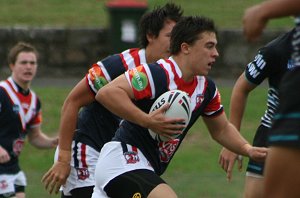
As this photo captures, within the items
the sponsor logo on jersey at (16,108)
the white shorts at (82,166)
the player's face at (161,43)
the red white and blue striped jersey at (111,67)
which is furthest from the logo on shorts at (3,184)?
the player's face at (161,43)

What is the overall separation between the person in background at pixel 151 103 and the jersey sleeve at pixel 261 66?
1.95 feet

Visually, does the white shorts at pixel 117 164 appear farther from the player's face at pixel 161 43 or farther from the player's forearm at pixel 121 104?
the player's face at pixel 161 43

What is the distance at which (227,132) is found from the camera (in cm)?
666

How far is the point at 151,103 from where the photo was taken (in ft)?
20.5

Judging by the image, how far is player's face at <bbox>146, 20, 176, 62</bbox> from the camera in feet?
22.3

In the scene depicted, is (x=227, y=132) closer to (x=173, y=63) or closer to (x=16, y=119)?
(x=173, y=63)

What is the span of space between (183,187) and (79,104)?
13.5 ft

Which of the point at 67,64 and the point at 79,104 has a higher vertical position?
the point at 79,104

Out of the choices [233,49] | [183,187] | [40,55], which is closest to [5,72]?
[40,55]

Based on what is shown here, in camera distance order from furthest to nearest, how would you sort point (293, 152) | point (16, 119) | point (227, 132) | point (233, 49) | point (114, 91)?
point (233, 49)
point (16, 119)
point (227, 132)
point (114, 91)
point (293, 152)

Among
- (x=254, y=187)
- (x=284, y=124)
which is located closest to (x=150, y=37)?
(x=254, y=187)

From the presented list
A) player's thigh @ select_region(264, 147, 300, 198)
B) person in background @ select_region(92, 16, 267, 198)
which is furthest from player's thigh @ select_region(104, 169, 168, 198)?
player's thigh @ select_region(264, 147, 300, 198)

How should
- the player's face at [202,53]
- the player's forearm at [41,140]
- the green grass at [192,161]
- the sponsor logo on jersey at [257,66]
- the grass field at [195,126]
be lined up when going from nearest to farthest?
the player's face at [202,53]
the sponsor logo on jersey at [257,66]
the player's forearm at [41,140]
the green grass at [192,161]
the grass field at [195,126]

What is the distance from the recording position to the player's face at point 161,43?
6.80 metres
